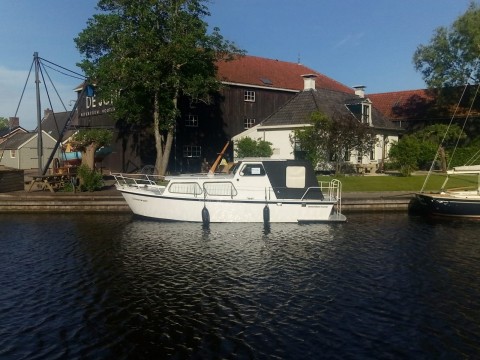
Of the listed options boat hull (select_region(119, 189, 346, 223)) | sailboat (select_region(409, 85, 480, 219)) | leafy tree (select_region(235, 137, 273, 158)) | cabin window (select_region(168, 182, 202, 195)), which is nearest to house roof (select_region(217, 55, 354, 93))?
leafy tree (select_region(235, 137, 273, 158))

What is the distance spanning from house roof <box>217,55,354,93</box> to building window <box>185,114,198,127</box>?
458cm

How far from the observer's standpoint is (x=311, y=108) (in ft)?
133

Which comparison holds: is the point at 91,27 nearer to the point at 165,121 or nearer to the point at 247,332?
the point at 165,121

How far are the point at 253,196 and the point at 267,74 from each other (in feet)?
95.4

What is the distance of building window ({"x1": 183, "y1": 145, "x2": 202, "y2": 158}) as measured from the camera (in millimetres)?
42031

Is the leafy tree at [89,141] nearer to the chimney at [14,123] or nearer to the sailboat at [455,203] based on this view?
the sailboat at [455,203]

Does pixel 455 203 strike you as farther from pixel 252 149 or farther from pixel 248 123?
pixel 248 123

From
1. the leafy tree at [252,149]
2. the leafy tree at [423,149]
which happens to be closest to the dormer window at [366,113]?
the leafy tree at [423,149]

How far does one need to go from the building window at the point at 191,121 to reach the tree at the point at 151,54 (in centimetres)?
653

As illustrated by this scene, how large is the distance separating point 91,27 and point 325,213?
23.4m

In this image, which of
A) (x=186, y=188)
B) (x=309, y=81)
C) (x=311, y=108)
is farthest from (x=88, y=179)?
(x=309, y=81)

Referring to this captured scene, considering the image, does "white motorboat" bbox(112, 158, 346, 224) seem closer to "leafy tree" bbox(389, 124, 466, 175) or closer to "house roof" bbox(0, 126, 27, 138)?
"leafy tree" bbox(389, 124, 466, 175)

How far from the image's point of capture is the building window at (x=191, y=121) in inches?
1654

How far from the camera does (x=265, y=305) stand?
11.8m
